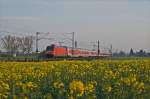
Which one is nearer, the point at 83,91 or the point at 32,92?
the point at 83,91

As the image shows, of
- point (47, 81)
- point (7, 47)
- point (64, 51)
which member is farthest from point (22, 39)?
point (47, 81)

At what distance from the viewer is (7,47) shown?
9131cm

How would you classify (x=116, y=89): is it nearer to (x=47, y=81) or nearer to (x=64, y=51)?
(x=47, y=81)

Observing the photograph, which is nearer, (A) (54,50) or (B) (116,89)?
(B) (116,89)

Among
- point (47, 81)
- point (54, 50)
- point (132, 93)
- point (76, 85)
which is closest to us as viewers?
point (76, 85)

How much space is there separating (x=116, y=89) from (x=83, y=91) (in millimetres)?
1575

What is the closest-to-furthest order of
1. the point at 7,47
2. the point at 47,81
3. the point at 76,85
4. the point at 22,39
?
the point at 76,85 < the point at 47,81 < the point at 7,47 < the point at 22,39

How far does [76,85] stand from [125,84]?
1.72 metres

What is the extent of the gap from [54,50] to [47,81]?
145 ft

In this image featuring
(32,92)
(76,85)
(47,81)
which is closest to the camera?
(76,85)

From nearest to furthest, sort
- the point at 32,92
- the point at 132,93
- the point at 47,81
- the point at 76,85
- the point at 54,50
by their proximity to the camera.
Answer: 1. the point at 76,85
2. the point at 32,92
3. the point at 132,93
4. the point at 47,81
5. the point at 54,50

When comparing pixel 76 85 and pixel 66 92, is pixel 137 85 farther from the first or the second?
pixel 76 85

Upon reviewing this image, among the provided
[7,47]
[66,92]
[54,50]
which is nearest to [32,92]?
[66,92]

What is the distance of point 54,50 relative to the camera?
53.4 meters
